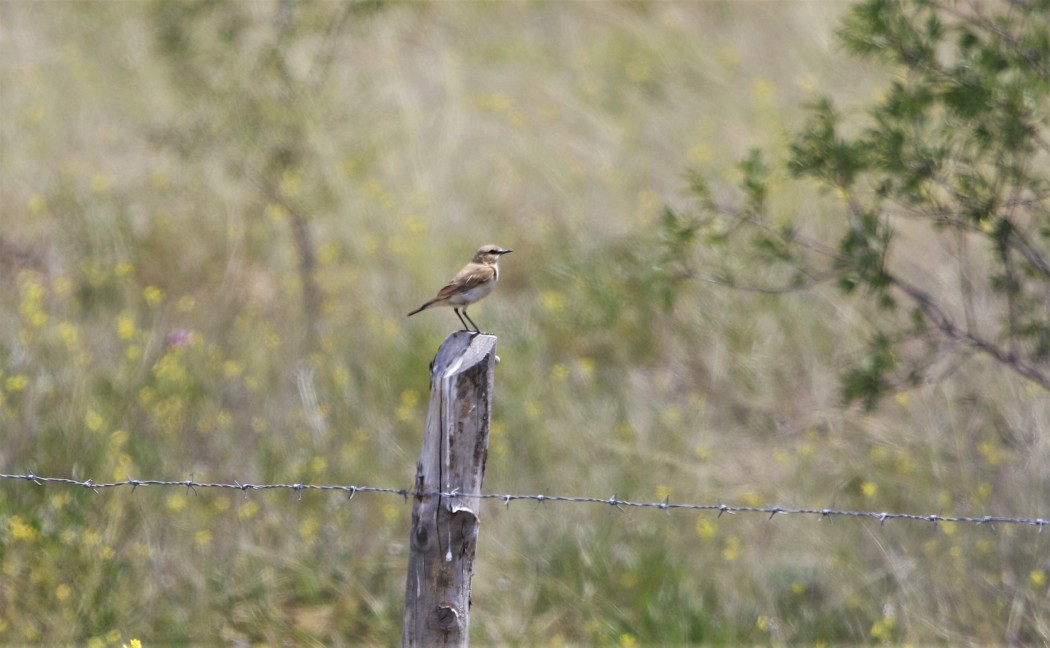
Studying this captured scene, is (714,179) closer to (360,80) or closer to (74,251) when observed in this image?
(360,80)

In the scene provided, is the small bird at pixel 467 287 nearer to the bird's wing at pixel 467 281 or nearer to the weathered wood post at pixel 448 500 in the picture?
the bird's wing at pixel 467 281

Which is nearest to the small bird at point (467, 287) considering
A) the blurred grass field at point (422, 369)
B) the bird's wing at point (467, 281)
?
the bird's wing at point (467, 281)

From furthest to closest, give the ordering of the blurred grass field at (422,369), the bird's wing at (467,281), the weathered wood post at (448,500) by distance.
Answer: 1. the blurred grass field at (422,369)
2. the bird's wing at (467,281)
3. the weathered wood post at (448,500)

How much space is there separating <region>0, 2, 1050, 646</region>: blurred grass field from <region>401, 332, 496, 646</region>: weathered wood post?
1653 millimetres

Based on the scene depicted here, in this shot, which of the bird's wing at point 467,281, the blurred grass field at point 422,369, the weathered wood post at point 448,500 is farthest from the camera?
the blurred grass field at point 422,369

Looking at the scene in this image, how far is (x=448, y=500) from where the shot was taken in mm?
3449

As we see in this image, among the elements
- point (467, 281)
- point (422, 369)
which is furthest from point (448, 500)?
point (422, 369)

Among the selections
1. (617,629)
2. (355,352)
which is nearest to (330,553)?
(617,629)

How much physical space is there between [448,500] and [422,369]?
385 cm

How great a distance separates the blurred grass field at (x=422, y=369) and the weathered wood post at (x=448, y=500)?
165 centimetres

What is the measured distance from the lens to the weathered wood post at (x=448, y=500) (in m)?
3.45

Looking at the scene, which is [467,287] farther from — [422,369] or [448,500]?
[422,369]

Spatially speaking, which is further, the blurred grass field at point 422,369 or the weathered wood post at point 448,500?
the blurred grass field at point 422,369

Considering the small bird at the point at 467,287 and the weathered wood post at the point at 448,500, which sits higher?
the small bird at the point at 467,287
